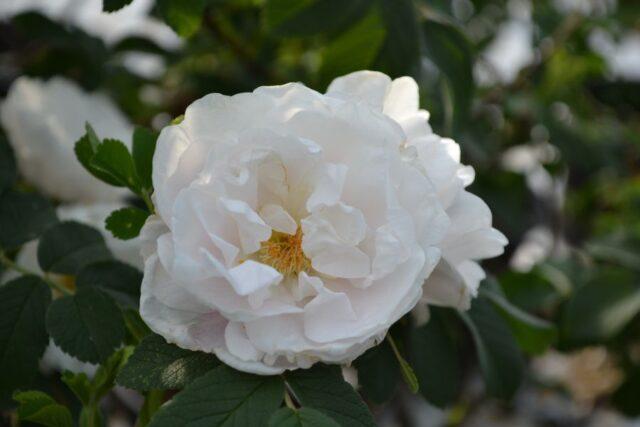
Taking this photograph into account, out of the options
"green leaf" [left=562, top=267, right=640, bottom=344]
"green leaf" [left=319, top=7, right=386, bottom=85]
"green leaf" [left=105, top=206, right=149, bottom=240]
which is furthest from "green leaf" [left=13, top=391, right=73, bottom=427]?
"green leaf" [left=562, top=267, right=640, bottom=344]

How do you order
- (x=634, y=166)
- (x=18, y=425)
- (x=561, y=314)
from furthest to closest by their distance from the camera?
(x=634, y=166) → (x=561, y=314) → (x=18, y=425)

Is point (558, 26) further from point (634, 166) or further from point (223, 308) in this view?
point (223, 308)

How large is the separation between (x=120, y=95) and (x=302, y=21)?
27.9 inches

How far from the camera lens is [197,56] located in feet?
4.73

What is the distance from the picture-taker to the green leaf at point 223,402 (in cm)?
48

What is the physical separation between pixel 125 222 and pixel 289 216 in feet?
0.42

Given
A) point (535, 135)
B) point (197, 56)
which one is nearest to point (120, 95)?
point (197, 56)

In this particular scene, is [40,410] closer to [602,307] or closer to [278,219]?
[278,219]

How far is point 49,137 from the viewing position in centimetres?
106

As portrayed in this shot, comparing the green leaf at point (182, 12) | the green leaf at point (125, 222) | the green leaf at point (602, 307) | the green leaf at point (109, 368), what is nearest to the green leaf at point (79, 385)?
the green leaf at point (109, 368)

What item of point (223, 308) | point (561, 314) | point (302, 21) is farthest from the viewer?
point (561, 314)

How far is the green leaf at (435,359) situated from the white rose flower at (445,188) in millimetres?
116

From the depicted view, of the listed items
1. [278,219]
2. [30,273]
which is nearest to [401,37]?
[278,219]

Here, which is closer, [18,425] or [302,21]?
[18,425]
